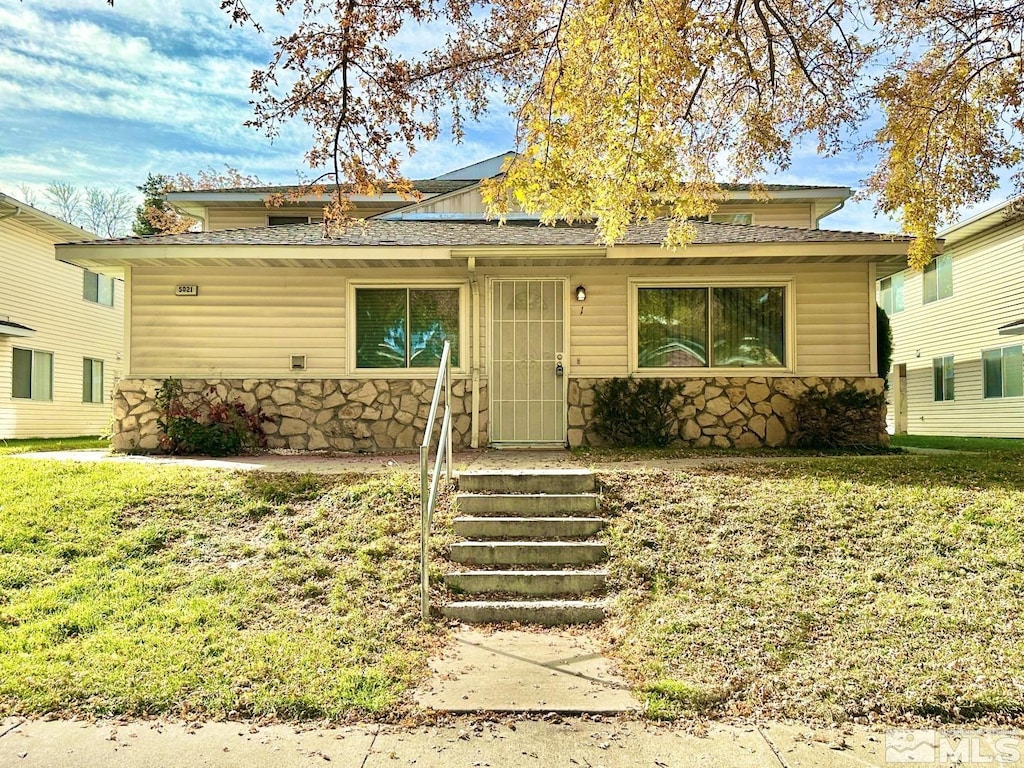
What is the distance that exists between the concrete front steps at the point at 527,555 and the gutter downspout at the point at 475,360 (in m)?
3.44

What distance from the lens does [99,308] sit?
1812cm

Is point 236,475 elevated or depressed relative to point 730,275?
depressed

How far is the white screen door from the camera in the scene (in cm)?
981

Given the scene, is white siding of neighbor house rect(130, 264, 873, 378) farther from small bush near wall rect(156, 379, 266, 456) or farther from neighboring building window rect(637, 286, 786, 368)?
small bush near wall rect(156, 379, 266, 456)

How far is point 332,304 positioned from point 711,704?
25.6 feet

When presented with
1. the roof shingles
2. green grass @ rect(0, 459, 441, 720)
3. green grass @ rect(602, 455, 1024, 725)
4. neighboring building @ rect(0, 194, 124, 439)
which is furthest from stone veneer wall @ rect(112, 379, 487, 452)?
neighboring building @ rect(0, 194, 124, 439)

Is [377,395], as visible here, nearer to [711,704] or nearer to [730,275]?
[730,275]

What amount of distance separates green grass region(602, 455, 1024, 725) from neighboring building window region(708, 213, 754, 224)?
7927 mm

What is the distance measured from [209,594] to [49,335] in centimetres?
1445

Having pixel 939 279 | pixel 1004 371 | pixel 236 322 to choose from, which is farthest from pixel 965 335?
pixel 236 322

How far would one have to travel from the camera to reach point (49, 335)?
16047 mm

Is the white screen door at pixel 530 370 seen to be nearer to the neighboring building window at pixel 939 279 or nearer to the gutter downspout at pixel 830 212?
the gutter downspout at pixel 830 212

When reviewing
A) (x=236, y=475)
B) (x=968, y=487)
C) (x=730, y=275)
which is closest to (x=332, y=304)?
(x=236, y=475)
